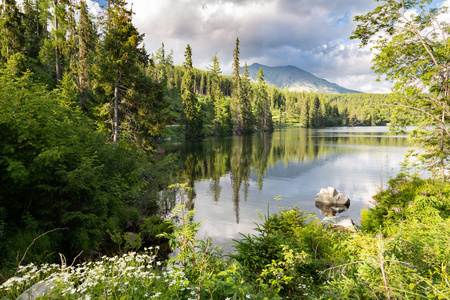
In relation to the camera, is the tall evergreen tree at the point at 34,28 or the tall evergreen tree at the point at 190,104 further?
the tall evergreen tree at the point at 190,104

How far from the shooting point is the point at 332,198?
1466cm

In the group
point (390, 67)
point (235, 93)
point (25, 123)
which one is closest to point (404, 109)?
point (390, 67)

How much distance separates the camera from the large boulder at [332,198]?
1447 centimetres

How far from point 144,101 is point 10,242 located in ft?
43.2

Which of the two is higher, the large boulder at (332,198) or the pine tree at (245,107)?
the pine tree at (245,107)

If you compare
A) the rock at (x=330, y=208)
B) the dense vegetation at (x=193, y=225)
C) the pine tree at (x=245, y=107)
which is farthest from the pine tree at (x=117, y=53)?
the pine tree at (x=245, y=107)

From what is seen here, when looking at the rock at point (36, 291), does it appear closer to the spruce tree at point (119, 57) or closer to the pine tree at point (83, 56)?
the spruce tree at point (119, 57)

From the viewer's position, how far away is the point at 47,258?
6.04 metres

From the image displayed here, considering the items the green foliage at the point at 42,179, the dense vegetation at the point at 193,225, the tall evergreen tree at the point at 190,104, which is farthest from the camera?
the tall evergreen tree at the point at 190,104

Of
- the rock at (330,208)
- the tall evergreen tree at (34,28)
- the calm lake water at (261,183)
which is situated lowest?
the rock at (330,208)

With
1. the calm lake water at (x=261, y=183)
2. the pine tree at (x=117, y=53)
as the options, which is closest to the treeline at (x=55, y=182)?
the calm lake water at (x=261, y=183)

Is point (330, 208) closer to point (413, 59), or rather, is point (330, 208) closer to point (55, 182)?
point (413, 59)

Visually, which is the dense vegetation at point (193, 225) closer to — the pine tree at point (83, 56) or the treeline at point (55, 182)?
the treeline at point (55, 182)

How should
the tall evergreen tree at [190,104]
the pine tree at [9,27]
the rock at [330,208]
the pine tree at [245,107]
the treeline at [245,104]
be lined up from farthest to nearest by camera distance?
the pine tree at [245,107] → the treeline at [245,104] → the tall evergreen tree at [190,104] → the pine tree at [9,27] → the rock at [330,208]
